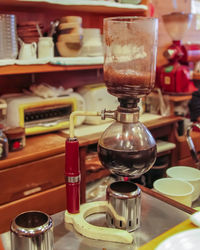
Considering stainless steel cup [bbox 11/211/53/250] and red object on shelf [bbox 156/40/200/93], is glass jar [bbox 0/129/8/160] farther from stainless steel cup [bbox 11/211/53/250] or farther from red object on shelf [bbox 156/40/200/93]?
red object on shelf [bbox 156/40/200/93]

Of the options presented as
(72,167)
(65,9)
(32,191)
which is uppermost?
(65,9)

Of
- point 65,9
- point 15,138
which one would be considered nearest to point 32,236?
point 15,138

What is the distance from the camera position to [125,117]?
91 cm

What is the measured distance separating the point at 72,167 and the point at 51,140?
117cm

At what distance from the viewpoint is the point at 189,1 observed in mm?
3562

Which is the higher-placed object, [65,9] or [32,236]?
[65,9]

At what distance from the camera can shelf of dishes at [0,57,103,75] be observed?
1.95 metres

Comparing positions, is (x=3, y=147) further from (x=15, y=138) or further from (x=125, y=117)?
(x=125, y=117)

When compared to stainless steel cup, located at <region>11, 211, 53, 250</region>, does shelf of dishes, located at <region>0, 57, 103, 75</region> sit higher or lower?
higher

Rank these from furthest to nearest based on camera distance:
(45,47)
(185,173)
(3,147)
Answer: (45,47)
(3,147)
(185,173)

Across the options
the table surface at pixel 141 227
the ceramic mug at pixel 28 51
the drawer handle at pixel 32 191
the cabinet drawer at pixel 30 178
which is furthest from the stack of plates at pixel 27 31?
the table surface at pixel 141 227

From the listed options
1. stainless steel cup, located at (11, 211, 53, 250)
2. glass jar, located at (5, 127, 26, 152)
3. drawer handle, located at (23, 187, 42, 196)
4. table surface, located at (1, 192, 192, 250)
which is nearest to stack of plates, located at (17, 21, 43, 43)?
glass jar, located at (5, 127, 26, 152)

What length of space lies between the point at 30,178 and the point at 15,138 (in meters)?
0.25

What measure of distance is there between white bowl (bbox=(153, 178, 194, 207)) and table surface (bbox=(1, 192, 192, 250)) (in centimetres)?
7
